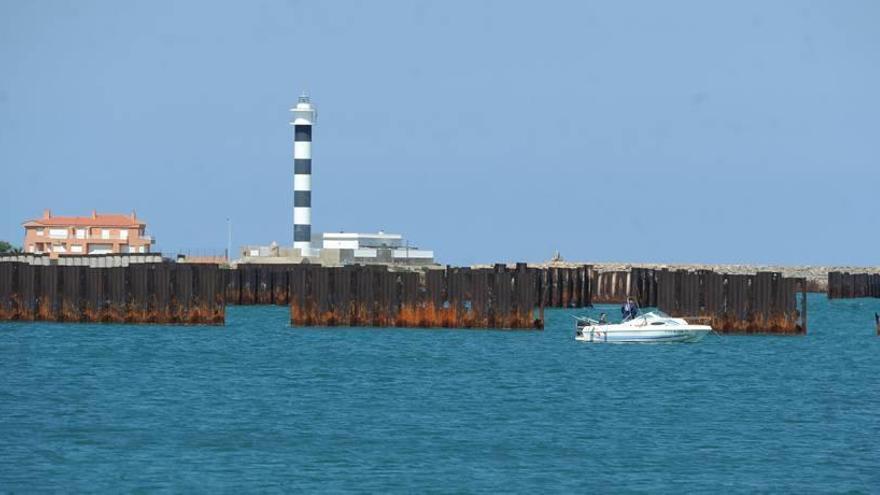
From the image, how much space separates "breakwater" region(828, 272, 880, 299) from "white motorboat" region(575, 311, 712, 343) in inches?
2613

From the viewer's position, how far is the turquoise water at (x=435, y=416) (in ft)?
109

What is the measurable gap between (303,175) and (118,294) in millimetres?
69651

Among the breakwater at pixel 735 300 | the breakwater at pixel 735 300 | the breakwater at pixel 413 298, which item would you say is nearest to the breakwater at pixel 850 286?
the breakwater at pixel 735 300

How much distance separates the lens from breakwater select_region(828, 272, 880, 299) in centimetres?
12681

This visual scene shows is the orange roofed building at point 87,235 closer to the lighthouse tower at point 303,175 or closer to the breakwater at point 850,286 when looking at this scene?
the lighthouse tower at point 303,175

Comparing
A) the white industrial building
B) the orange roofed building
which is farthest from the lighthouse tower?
the orange roofed building

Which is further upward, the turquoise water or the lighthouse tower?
the lighthouse tower

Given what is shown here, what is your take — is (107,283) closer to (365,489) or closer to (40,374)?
(40,374)

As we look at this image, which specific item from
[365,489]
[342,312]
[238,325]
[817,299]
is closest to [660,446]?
[365,489]

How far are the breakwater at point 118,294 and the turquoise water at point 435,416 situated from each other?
1.31m

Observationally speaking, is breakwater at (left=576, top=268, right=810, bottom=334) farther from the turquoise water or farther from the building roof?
the building roof

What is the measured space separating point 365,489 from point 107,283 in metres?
34.2

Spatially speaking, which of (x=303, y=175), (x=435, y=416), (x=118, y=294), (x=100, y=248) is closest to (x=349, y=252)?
(x=303, y=175)

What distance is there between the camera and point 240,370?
5456 cm
